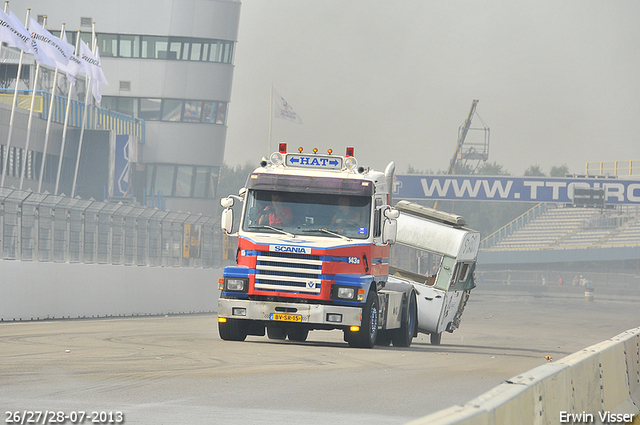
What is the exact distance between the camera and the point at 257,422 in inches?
310

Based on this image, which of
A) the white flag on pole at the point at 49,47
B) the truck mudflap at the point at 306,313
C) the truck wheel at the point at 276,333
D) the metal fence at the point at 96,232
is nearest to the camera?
the truck mudflap at the point at 306,313

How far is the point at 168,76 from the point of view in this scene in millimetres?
66688

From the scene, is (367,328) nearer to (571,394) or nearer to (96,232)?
(571,394)

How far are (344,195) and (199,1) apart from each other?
5197 centimetres

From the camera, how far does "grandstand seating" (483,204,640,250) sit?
10300 centimetres

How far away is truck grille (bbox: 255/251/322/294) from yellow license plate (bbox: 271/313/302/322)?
0.40 meters

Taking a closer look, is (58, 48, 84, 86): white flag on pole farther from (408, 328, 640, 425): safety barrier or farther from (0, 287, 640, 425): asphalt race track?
(408, 328, 640, 425): safety barrier

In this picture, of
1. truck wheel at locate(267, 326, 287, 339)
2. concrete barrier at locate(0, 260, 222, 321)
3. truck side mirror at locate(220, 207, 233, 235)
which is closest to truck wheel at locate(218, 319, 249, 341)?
truck side mirror at locate(220, 207, 233, 235)

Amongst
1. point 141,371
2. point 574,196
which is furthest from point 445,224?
point 574,196

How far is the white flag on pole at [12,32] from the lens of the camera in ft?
118

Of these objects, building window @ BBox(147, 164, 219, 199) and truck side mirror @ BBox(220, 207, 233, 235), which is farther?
building window @ BBox(147, 164, 219, 199)

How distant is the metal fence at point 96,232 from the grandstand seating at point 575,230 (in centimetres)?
7396

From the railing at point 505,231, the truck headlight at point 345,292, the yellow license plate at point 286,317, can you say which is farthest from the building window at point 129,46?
the railing at point 505,231

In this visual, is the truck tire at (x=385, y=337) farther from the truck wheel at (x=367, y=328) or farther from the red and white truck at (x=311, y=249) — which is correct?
the truck wheel at (x=367, y=328)
